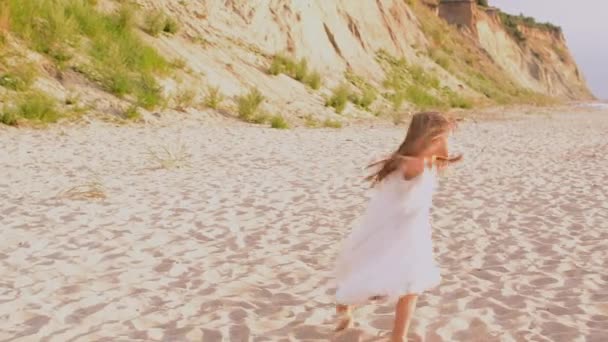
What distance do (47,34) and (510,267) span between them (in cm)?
1293

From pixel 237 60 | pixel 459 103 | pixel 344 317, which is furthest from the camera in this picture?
pixel 459 103

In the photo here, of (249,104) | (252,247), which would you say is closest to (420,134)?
(252,247)

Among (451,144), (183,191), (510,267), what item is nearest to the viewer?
(510,267)

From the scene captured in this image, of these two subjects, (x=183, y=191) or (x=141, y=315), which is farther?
(x=183, y=191)

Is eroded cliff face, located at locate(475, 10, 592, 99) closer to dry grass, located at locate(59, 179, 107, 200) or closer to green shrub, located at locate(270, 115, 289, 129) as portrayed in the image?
green shrub, located at locate(270, 115, 289, 129)

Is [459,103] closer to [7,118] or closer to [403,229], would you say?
[7,118]

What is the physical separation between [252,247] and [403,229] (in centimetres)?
226

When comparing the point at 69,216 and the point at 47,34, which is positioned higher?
the point at 47,34

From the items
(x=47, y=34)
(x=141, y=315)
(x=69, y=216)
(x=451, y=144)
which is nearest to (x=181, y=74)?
(x=47, y=34)

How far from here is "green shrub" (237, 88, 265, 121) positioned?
16195 millimetres

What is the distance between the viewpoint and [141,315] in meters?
3.82

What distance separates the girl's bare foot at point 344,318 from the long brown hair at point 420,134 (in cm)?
81

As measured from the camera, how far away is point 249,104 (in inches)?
640

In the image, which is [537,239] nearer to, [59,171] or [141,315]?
[141,315]
